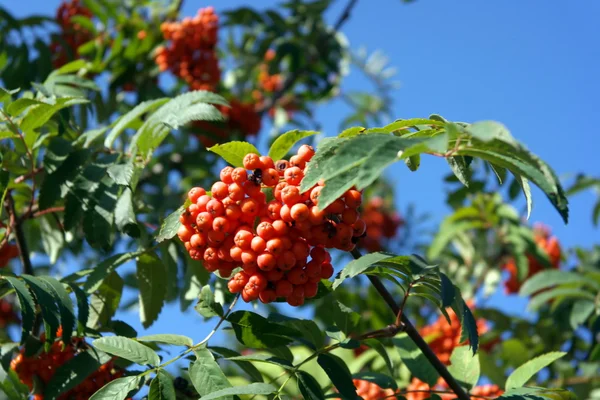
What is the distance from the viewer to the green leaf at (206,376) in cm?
171

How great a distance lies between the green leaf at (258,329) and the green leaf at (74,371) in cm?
41

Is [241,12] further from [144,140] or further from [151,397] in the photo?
[151,397]

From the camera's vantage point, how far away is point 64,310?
190cm

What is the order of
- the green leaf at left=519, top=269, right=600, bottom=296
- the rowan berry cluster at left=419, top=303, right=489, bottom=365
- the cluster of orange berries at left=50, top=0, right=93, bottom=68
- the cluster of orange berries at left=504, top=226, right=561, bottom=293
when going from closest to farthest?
the green leaf at left=519, top=269, right=600, bottom=296 < the rowan berry cluster at left=419, top=303, right=489, bottom=365 < the cluster of orange berries at left=50, top=0, right=93, bottom=68 < the cluster of orange berries at left=504, top=226, right=561, bottom=293

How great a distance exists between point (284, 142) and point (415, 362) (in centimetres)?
94

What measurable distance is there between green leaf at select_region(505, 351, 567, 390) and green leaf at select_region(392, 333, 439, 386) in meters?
0.25

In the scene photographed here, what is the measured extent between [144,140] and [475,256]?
3.35m

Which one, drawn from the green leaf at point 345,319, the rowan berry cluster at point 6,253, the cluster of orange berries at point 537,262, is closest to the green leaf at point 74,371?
the green leaf at point 345,319

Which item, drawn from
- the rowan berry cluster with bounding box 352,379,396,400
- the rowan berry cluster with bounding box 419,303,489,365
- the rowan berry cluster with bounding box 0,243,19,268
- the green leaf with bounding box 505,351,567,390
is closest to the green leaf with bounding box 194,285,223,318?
the green leaf with bounding box 505,351,567,390

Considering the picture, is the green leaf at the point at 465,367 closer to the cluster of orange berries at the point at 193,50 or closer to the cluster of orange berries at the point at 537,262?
the cluster of orange berries at the point at 193,50

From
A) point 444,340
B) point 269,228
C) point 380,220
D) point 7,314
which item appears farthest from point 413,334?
Result: point 380,220

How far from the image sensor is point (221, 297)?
232 centimetres

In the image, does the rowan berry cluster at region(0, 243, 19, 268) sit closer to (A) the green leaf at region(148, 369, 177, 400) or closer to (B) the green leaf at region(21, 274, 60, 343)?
(B) the green leaf at region(21, 274, 60, 343)

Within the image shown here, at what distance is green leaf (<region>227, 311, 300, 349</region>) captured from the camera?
75.0 inches
